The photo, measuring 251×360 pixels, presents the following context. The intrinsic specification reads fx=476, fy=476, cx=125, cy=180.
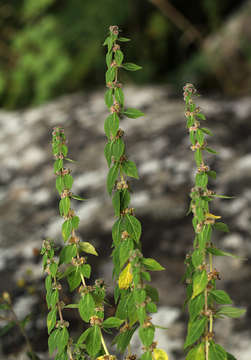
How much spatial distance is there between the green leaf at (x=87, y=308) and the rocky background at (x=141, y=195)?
0.61 m

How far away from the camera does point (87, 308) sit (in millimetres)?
612

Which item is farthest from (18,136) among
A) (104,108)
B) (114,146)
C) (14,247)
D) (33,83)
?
(114,146)

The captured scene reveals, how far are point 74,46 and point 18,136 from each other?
227 centimetres

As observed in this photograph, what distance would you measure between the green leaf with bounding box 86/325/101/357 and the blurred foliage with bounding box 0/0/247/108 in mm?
3669

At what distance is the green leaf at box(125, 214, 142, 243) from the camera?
628 mm

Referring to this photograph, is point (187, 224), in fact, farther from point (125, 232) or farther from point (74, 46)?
point (74, 46)

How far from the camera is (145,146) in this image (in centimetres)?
237

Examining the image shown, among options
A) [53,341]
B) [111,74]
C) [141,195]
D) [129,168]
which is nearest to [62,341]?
[53,341]

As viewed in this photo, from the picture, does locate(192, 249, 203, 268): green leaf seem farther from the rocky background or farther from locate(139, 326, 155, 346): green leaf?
the rocky background

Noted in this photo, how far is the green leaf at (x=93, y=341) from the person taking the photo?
613 millimetres

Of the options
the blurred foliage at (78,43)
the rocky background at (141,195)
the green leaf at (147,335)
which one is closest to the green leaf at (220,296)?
the green leaf at (147,335)

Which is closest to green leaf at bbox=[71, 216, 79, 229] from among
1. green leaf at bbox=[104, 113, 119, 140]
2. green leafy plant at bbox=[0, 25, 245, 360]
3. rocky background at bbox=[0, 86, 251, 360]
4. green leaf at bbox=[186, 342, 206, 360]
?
green leafy plant at bbox=[0, 25, 245, 360]

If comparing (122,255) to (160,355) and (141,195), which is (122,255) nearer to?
(160,355)

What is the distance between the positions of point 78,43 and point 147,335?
14.5ft
